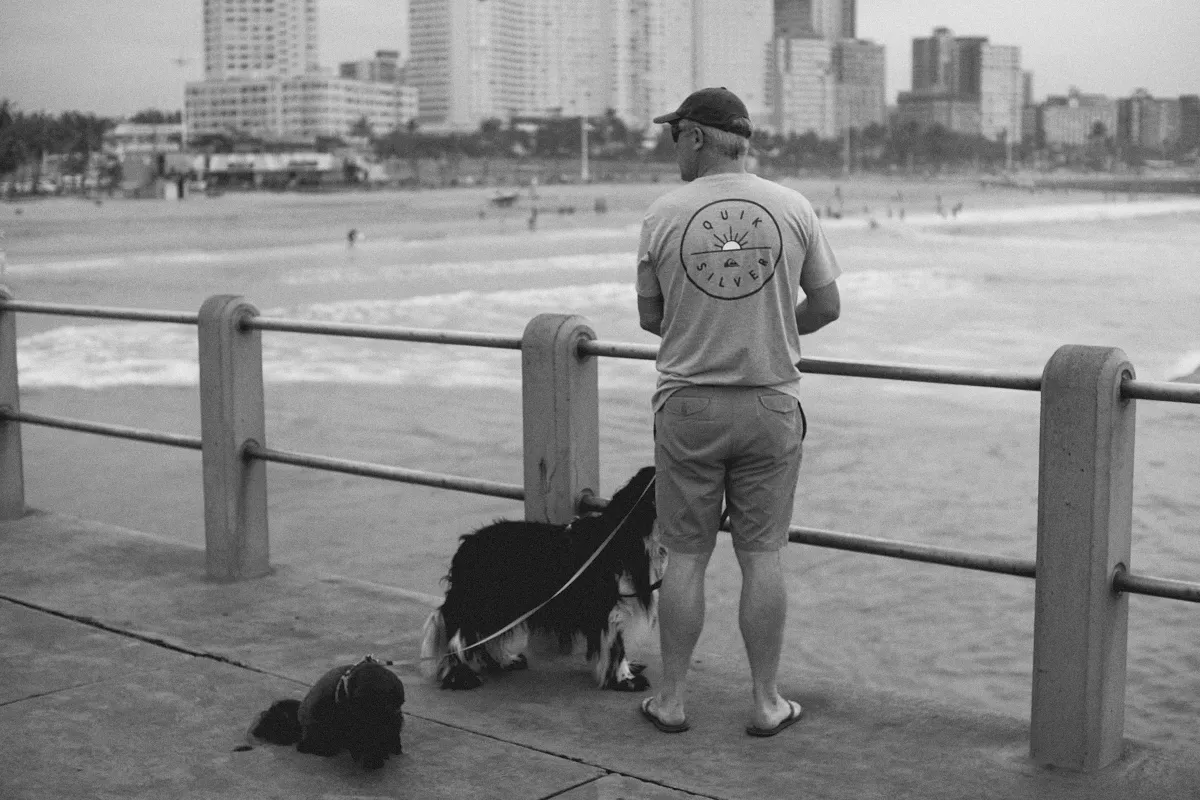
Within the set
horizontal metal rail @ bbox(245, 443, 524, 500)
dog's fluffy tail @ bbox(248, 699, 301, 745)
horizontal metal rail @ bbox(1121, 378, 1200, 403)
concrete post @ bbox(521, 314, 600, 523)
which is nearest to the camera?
horizontal metal rail @ bbox(1121, 378, 1200, 403)

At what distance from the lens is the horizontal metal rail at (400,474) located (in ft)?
16.3

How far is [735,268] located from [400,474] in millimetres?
2014

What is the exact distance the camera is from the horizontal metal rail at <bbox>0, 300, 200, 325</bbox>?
6.10 m

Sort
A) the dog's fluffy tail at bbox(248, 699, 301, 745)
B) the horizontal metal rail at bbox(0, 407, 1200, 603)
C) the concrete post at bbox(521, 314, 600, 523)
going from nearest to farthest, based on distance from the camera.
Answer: the horizontal metal rail at bbox(0, 407, 1200, 603), the dog's fluffy tail at bbox(248, 699, 301, 745), the concrete post at bbox(521, 314, 600, 523)

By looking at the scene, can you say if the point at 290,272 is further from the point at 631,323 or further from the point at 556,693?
the point at 556,693

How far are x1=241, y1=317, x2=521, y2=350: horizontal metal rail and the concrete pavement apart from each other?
1061 mm

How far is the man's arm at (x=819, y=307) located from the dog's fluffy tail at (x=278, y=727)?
71.0 inches

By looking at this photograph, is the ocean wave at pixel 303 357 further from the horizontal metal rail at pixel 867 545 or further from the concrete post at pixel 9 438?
the horizontal metal rail at pixel 867 545

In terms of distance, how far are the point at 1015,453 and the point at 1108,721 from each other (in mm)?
12740

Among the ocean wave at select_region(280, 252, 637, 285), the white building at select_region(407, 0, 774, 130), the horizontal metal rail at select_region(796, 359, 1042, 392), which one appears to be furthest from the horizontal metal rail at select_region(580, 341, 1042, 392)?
the ocean wave at select_region(280, 252, 637, 285)

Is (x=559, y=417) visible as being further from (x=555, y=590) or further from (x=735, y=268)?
(x=735, y=268)

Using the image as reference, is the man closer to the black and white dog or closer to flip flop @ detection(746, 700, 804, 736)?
flip flop @ detection(746, 700, 804, 736)

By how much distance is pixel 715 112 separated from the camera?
380 centimetres

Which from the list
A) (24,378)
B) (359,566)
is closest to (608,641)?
(359,566)
